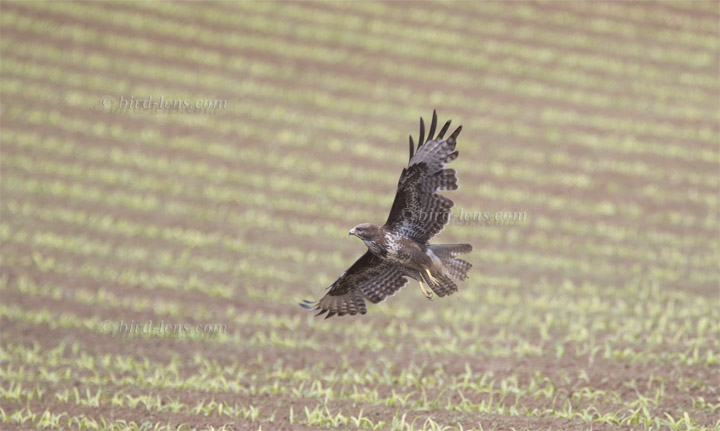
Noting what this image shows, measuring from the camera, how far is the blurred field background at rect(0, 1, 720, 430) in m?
8.93

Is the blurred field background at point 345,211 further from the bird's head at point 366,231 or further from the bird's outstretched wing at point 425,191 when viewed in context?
the bird's head at point 366,231

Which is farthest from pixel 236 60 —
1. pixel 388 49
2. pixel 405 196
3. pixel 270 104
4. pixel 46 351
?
pixel 405 196

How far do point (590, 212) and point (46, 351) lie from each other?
8225 mm

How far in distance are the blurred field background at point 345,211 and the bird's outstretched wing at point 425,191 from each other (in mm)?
2147

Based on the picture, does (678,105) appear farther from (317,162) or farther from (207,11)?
(207,11)

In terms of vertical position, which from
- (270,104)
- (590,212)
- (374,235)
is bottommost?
(374,235)

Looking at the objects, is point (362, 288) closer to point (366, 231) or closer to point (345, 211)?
point (366, 231)

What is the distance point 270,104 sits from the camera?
17141mm

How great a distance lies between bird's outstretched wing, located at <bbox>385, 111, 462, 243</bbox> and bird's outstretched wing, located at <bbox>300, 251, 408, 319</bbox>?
399mm

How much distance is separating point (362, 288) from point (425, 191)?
927 mm

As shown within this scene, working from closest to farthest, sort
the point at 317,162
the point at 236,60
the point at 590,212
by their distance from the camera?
the point at 590,212 → the point at 317,162 → the point at 236,60

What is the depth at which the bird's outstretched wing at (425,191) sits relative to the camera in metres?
6.24

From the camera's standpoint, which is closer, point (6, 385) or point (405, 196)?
point (405, 196)

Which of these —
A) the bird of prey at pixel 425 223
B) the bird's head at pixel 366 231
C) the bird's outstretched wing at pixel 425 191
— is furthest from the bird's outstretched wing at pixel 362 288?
the bird's head at pixel 366 231
